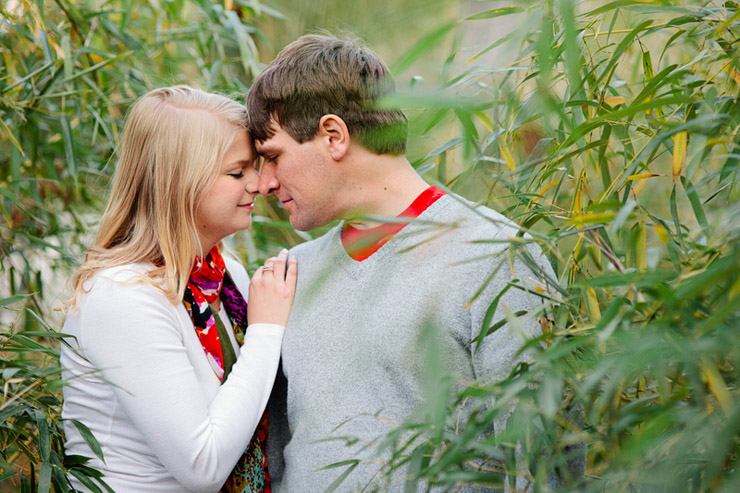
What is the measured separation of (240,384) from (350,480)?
0.29 meters

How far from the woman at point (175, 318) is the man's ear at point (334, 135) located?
8.0 inches

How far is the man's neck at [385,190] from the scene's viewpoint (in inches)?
58.7

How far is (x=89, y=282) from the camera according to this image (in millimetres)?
1403

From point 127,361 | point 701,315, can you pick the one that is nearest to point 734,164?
point 701,315

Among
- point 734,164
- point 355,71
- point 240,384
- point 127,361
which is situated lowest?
point 240,384

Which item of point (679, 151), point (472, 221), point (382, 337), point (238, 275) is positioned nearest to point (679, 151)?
point (679, 151)

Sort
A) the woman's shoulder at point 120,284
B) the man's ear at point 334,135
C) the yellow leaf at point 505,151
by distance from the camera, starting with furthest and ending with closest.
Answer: the man's ear at point 334,135 < the woman's shoulder at point 120,284 < the yellow leaf at point 505,151

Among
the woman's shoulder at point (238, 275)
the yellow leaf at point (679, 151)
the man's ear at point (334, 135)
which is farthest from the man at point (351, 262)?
the yellow leaf at point (679, 151)

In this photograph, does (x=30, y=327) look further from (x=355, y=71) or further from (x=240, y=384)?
(x=355, y=71)

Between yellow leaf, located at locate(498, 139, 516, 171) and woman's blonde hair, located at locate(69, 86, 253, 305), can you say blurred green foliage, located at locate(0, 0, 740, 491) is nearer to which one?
yellow leaf, located at locate(498, 139, 516, 171)

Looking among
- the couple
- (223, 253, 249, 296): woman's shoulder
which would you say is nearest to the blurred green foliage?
the couple

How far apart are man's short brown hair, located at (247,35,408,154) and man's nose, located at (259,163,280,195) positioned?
0.24ft

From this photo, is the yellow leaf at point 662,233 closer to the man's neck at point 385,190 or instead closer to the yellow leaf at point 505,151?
the yellow leaf at point 505,151

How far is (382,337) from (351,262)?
225mm
